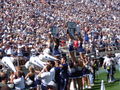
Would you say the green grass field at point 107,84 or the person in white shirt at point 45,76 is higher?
the person in white shirt at point 45,76

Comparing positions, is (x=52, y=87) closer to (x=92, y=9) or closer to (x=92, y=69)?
(x=92, y=69)

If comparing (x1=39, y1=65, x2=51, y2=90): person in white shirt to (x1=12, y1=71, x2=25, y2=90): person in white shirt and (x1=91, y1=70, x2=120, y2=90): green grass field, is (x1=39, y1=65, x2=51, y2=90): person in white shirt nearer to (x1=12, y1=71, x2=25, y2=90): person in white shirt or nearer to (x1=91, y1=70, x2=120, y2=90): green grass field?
(x1=12, y1=71, x2=25, y2=90): person in white shirt

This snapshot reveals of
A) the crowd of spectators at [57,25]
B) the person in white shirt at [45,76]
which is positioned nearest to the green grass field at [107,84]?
the crowd of spectators at [57,25]

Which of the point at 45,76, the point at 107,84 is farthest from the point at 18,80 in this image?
the point at 107,84

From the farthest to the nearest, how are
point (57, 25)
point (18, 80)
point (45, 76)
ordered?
point (57, 25) → point (45, 76) → point (18, 80)

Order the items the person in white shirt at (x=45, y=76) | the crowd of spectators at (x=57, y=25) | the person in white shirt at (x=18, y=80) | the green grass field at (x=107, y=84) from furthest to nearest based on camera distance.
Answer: the crowd of spectators at (x=57, y=25) → the green grass field at (x=107, y=84) → the person in white shirt at (x=45, y=76) → the person in white shirt at (x=18, y=80)

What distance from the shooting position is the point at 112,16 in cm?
5472

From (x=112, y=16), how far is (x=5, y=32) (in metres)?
26.0

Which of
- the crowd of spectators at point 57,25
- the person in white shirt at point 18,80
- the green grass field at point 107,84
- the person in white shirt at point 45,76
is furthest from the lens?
the crowd of spectators at point 57,25

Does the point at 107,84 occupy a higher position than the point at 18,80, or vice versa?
the point at 18,80

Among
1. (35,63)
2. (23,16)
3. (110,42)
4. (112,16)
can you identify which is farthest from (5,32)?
(112,16)

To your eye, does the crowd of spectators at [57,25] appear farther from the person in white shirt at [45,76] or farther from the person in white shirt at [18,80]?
the person in white shirt at [18,80]

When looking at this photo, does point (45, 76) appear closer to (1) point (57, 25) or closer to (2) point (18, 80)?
(2) point (18, 80)

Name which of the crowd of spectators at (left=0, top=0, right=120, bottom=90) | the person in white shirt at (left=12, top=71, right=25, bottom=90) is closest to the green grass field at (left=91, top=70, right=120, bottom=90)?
the crowd of spectators at (left=0, top=0, right=120, bottom=90)
